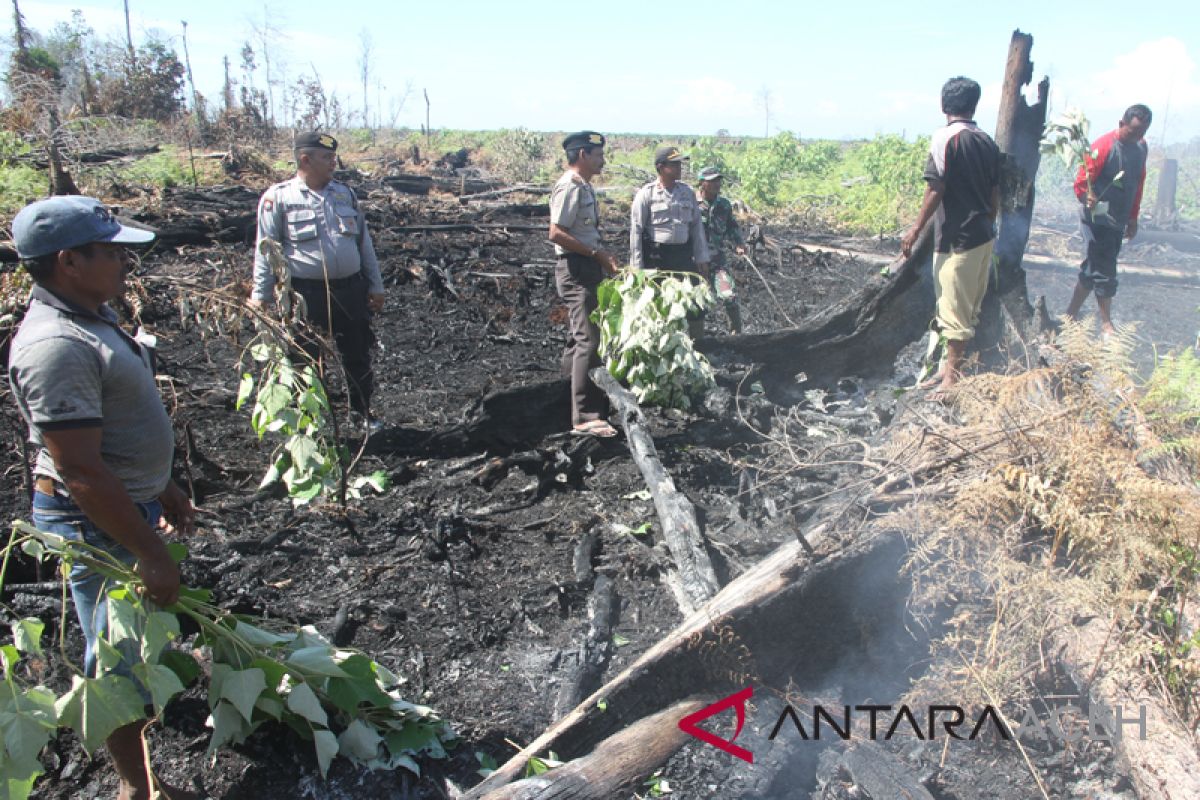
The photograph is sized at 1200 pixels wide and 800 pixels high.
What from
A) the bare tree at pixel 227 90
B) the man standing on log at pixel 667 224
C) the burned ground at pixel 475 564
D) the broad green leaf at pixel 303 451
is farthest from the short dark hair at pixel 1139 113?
the bare tree at pixel 227 90

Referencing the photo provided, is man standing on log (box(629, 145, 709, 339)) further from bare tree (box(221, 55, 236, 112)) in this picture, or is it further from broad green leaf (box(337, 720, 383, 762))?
bare tree (box(221, 55, 236, 112))

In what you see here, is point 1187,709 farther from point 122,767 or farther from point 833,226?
point 833,226

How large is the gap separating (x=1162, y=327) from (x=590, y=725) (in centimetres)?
874

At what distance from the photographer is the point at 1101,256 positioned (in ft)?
23.1

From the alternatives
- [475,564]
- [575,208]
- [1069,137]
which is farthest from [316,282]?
[1069,137]

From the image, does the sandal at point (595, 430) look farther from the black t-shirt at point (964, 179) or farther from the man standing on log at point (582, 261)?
the black t-shirt at point (964, 179)

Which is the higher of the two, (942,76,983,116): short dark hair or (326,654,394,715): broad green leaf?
(942,76,983,116): short dark hair

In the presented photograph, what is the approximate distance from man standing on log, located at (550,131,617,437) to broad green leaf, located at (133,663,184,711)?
130 inches

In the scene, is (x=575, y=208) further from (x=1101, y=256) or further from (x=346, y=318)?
(x=1101, y=256)

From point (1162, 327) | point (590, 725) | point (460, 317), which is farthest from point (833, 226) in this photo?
point (590, 725)

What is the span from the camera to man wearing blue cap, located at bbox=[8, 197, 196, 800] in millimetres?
1985

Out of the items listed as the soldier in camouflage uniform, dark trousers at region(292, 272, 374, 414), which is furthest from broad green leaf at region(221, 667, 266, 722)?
the soldier in camouflage uniform

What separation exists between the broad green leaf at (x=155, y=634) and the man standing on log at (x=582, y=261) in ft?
10.7

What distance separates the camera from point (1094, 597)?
8.64 feet
